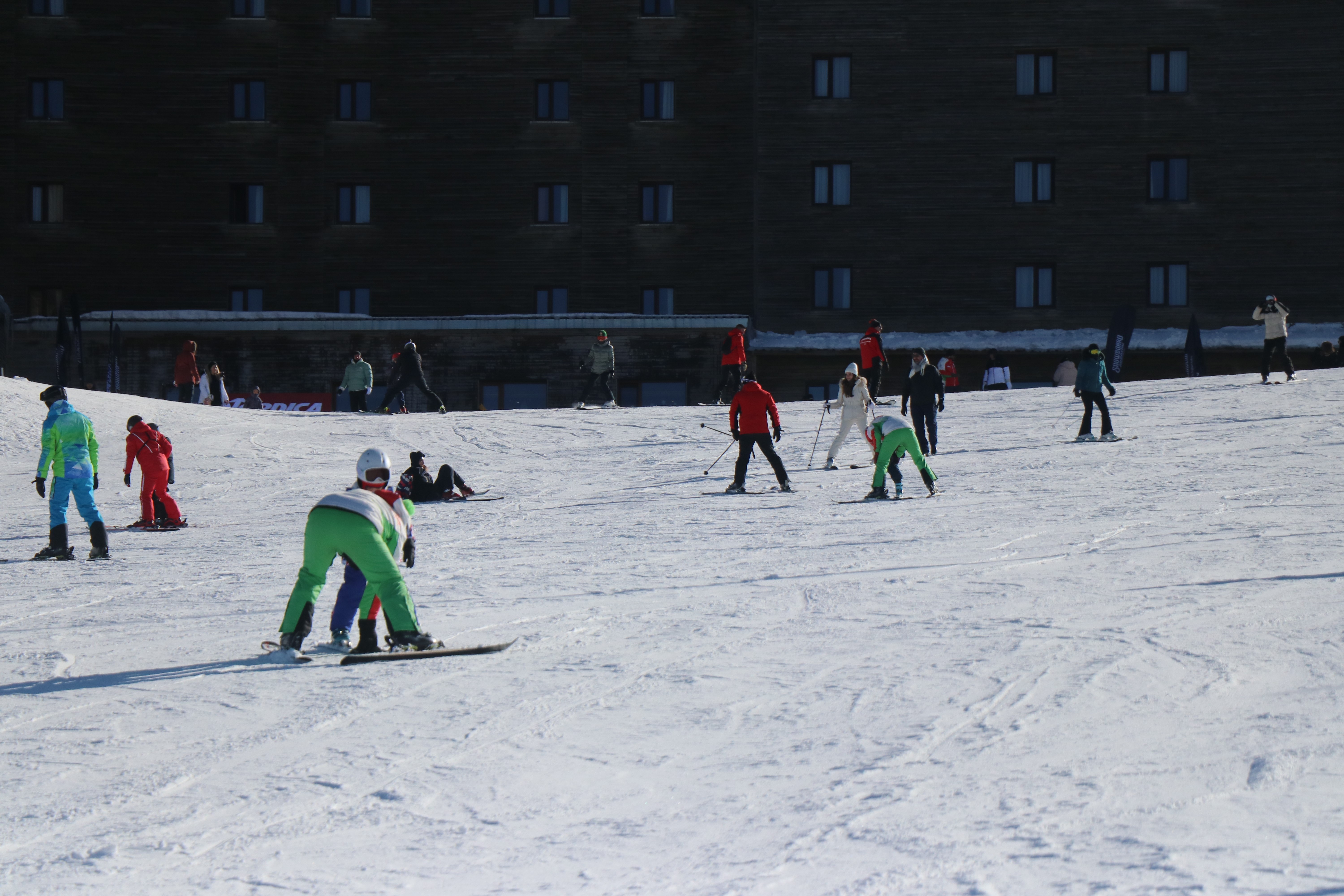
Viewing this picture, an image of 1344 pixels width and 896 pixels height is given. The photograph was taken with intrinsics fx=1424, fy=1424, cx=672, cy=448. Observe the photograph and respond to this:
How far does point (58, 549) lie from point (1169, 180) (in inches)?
1234

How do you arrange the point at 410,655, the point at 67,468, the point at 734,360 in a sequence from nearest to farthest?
the point at 410,655 < the point at 67,468 < the point at 734,360

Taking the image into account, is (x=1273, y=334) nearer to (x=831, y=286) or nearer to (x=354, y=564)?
(x=831, y=286)

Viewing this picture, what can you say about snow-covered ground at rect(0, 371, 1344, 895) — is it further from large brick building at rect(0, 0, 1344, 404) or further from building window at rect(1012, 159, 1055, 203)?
building window at rect(1012, 159, 1055, 203)

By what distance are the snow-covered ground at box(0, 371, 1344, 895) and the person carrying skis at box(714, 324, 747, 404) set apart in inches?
500

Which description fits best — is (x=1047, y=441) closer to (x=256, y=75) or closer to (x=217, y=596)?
(x=217, y=596)

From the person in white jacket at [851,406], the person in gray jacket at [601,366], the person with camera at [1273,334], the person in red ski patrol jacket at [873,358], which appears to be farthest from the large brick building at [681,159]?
the person in white jacket at [851,406]

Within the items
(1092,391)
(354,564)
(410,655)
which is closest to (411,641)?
(410,655)

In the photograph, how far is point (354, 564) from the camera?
330 inches

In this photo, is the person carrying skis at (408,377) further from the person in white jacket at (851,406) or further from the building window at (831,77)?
the building window at (831,77)

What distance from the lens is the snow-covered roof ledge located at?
117ft

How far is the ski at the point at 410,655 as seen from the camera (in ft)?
27.5

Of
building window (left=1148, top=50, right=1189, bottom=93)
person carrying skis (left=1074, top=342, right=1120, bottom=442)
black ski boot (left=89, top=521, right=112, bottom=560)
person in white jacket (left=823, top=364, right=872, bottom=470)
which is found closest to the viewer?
black ski boot (left=89, top=521, right=112, bottom=560)

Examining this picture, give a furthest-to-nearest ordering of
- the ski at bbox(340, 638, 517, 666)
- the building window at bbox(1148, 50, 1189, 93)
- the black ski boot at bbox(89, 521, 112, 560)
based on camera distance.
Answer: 1. the building window at bbox(1148, 50, 1189, 93)
2. the black ski boot at bbox(89, 521, 112, 560)
3. the ski at bbox(340, 638, 517, 666)

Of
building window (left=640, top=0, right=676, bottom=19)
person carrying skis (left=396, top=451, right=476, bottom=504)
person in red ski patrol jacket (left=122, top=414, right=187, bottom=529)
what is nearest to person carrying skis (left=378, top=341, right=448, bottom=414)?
person carrying skis (left=396, top=451, right=476, bottom=504)
